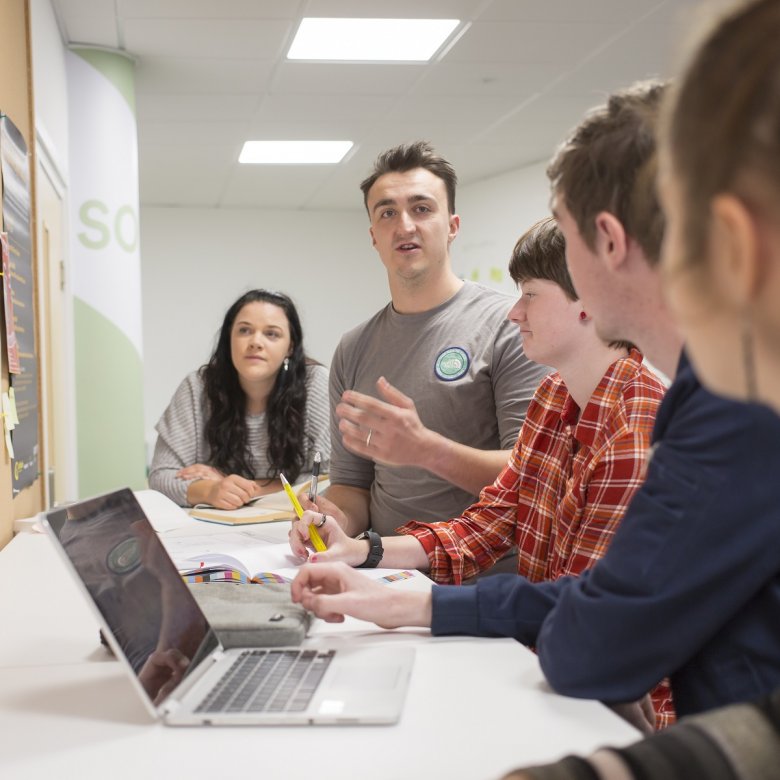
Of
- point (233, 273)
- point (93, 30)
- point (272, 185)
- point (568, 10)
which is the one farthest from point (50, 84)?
point (233, 273)

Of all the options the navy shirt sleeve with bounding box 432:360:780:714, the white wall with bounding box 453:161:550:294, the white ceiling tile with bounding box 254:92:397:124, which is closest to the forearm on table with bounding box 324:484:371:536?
the navy shirt sleeve with bounding box 432:360:780:714

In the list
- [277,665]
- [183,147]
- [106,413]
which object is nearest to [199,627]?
[277,665]

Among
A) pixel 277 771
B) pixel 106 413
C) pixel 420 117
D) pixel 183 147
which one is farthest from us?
pixel 183 147

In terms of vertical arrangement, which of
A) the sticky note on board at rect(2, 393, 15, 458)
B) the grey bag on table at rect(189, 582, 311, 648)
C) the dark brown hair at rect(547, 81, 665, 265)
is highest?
the dark brown hair at rect(547, 81, 665, 265)

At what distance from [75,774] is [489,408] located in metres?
1.57

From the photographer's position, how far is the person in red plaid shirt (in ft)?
4.47

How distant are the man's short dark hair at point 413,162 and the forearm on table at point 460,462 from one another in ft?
2.96

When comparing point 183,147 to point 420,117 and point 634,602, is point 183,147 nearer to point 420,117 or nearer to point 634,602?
point 420,117

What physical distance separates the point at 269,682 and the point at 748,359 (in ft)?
2.33

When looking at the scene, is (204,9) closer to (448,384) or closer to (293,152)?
(448,384)

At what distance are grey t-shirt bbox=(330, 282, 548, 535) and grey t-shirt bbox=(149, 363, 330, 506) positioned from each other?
55 centimetres

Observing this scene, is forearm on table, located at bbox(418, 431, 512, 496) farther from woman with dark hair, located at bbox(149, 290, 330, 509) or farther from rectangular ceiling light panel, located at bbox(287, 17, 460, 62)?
rectangular ceiling light panel, located at bbox(287, 17, 460, 62)

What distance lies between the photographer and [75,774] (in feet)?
2.77

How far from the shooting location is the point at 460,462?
187 centimetres
